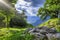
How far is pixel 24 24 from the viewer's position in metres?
21.4

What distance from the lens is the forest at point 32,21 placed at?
853cm

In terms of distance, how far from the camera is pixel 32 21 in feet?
56.6

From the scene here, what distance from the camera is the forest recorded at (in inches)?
336

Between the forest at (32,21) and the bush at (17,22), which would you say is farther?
the bush at (17,22)

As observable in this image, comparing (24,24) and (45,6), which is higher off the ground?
(45,6)

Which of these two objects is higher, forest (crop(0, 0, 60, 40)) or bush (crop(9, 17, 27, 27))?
forest (crop(0, 0, 60, 40))

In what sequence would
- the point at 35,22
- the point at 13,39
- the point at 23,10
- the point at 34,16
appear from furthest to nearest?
the point at 23,10 → the point at 34,16 → the point at 35,22 → the point at 13,39

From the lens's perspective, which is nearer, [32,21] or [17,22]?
[32,21]

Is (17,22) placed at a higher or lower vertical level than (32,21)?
lower

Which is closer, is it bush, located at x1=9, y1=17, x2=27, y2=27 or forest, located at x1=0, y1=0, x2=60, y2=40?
forest, located at x1=0, y1=0, x2=60, y2=40

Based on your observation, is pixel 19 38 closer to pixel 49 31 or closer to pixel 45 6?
pixel 49 31

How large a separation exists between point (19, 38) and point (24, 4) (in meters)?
12.3

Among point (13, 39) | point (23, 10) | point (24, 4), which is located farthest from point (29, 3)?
point (13, 39)

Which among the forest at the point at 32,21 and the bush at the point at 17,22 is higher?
the forest at the point at 32,21
